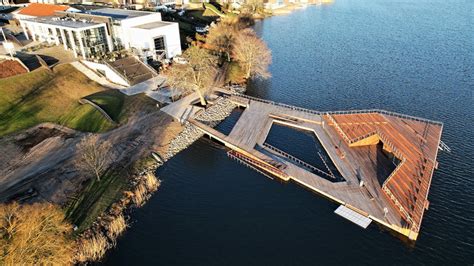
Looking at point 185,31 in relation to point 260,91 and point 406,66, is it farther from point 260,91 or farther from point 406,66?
point 406,66

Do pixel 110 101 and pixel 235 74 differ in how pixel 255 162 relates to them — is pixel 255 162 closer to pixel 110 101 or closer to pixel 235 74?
pixel 110 101

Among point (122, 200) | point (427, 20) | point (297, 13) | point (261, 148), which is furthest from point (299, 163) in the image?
point (297, 13)

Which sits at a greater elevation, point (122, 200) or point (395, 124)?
point (395, 124)

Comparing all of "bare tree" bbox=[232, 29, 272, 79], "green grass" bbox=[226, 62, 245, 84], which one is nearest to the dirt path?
"green grass" bbox=[226, 62, 245, 84]

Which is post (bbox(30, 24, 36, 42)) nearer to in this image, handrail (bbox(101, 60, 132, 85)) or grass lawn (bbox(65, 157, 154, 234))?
handrail (bbox(101, 60, 132, 85))

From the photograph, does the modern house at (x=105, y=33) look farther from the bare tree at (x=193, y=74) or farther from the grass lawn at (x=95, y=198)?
the grass lawn at (x=95, y=198)

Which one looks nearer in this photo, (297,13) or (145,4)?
(145,4)

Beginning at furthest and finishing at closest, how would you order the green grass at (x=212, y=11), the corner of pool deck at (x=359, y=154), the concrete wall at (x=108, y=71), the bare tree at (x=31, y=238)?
the green grass at (x=212, y=11), the concrete wall at (x=108, y=71), the corner of pool deck at (x=359, y=154), the bare tree at (x=31, y=238)

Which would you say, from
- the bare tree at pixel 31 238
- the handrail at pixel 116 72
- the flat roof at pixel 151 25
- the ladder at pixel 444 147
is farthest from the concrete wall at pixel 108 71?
the ladder at pixel 444 147
